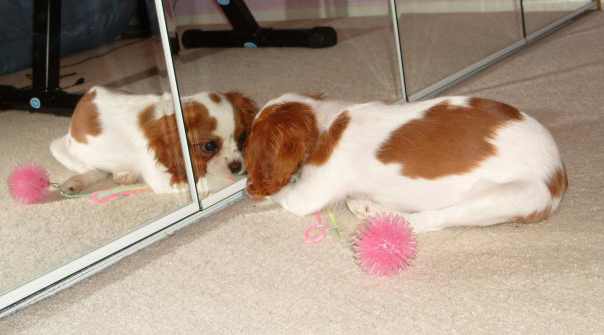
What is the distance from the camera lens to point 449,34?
10.8 feet

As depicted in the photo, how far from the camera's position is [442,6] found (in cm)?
328

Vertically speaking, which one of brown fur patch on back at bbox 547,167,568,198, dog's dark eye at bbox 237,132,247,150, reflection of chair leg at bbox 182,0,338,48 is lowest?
brown fur patch on back at bbox 547,167,568,198

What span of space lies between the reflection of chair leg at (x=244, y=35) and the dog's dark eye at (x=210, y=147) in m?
0.29

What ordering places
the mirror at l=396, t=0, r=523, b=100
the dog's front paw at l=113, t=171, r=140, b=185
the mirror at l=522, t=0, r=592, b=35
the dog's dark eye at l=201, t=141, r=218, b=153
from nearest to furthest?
the dog's front paw at l=113, t=171, r=140, b=185, the dog's dark eye at l=201, t=141, r=218, b=153, the mirror at l=396, t=0, r=523, b=100, the mirror at l=522, t=0, r=592, b=35

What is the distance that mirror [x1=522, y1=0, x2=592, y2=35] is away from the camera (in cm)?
374

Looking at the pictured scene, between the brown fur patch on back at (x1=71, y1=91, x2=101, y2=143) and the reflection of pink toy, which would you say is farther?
the brown fur patch on back at (x1=71, y1=91, x2=101, y2=143)

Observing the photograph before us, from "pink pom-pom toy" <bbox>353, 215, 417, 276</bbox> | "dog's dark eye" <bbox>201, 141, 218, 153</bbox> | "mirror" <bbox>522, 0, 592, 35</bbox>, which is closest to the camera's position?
"pink pom-pom toy" <bbox>353, 215, 417, 276</bbox>

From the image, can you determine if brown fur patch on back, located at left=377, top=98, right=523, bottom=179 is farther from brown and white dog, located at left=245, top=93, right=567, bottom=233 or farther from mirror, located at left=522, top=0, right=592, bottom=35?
mirror, located at left=522, top=0, right=592, bottom=35

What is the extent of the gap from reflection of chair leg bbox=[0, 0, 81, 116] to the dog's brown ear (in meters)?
0.52

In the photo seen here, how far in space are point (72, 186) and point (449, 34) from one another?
2.04 metres

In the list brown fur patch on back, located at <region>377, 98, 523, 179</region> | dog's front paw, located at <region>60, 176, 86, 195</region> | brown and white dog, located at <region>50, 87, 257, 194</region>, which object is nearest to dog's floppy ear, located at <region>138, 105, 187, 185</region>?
brown and white dog, located at <region>50, 87, 257, 194</region>

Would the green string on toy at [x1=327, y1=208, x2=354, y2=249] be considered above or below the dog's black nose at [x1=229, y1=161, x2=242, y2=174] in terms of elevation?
below

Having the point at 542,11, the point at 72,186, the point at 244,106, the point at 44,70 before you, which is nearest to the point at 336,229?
the point at 244,106

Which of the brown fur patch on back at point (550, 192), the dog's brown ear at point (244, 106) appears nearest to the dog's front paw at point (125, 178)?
the dog's brown ear at point (244, 106)
